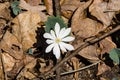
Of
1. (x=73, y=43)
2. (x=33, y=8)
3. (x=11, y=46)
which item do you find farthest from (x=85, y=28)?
(x=11, y=46)

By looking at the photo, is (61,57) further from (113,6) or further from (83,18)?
(113,6)

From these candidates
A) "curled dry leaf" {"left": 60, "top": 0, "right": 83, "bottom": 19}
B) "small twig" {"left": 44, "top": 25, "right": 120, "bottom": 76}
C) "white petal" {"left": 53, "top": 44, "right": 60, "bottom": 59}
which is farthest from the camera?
"curled dry leaf" {"left": 60, "top": 0, "right": 83, "bottom": 19}

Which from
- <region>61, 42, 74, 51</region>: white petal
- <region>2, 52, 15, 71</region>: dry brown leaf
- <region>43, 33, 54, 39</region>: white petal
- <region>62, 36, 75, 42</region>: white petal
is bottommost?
<region>2, 52, 15, 71</region>: dry brown leaf

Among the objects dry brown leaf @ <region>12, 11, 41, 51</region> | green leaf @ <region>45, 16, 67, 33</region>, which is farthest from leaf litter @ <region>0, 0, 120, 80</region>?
green leaf @ <region>45, 16, 67, 33</region>

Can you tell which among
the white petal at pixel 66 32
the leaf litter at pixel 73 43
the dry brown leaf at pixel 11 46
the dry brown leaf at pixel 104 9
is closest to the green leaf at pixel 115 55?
the leaf litter at pixel 73 43

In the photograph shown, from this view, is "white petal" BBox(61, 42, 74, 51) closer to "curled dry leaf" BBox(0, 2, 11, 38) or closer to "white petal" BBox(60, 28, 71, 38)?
"white petal" BBox(60, 28, 71, 38)

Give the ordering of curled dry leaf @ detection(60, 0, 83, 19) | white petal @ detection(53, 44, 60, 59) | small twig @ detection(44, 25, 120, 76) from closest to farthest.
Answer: white petal @ detection(53, 44, 60, 59) → small twig @ detection(44, 25, 120, 76) → curled dry leaf @ detection(60, 0, 83, 19)
